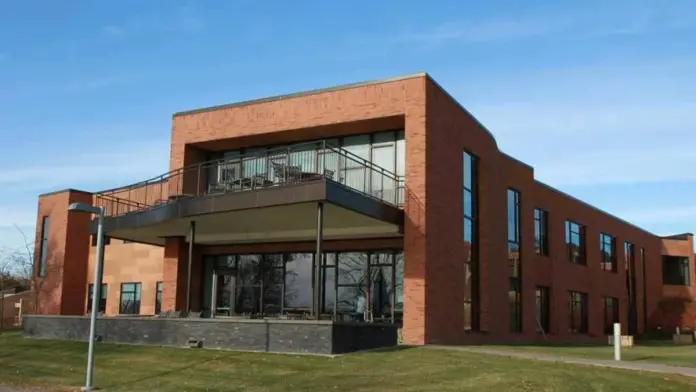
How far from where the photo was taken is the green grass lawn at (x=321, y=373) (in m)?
14.8

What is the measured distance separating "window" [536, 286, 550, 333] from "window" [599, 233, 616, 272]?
422 inches

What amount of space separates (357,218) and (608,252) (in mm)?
29748

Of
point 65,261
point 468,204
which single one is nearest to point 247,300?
point 468,204

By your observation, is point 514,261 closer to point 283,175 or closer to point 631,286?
point 283,175

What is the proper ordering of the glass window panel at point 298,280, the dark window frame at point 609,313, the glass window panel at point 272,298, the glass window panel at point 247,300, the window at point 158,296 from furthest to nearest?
1. the dark window frame at point 609,313
2. the window at point 158,296
3. the glass window panel at point 247,300
4. the glass window panel at point 272,298
5. the glass window panel at point 298,280

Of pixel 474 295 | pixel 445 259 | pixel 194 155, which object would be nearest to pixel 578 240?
pixel 474 295

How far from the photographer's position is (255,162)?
91.9ft

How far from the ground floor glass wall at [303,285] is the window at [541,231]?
537 inches

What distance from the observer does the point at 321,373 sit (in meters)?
16.2

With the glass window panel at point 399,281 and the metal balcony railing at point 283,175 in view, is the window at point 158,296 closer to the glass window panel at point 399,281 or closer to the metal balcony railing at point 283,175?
the metal balcony railing at point 283,175

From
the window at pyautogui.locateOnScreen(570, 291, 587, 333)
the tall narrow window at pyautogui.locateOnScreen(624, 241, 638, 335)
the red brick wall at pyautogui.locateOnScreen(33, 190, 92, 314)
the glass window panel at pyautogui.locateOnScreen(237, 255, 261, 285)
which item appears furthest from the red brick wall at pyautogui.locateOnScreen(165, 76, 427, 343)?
the tall narrow window at pyautogui.locateOnScreen(624, 241, 638, 335)

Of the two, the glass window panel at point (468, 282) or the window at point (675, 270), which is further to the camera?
the window at point (675, 270)

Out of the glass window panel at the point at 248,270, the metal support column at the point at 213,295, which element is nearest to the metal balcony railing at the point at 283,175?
the glass window panel at the point at 248,270

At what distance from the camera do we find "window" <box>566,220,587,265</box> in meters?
41.0
